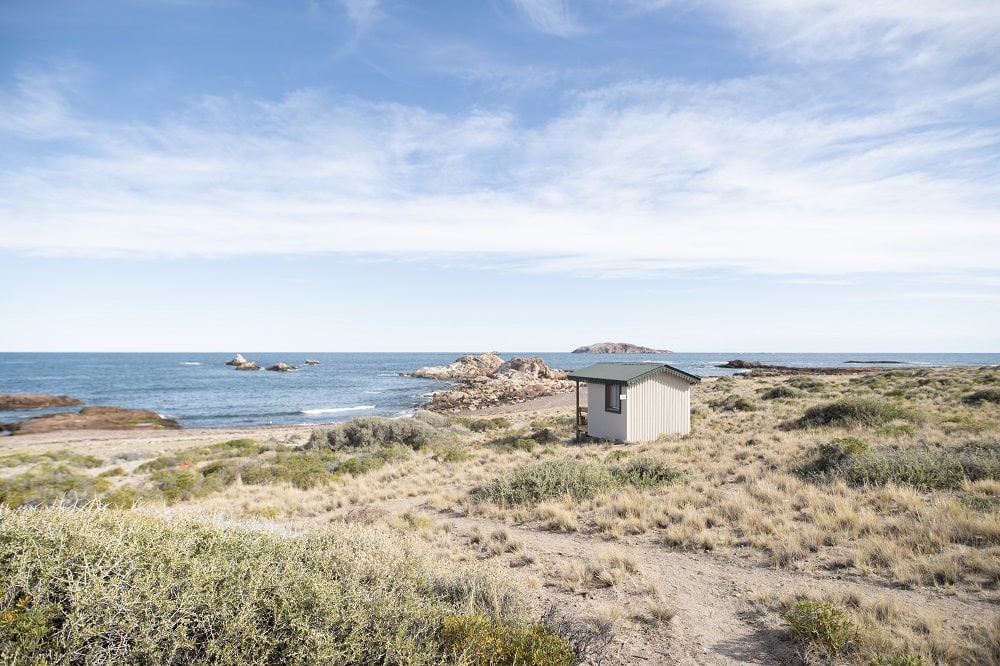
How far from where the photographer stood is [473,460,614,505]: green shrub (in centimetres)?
1252

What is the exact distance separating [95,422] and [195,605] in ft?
161

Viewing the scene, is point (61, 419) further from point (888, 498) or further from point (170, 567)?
point (888, 498)

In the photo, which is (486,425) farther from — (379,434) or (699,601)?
(699,601)

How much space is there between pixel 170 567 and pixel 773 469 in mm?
13462

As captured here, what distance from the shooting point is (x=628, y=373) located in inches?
818

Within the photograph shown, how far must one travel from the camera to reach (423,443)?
79.1 feet

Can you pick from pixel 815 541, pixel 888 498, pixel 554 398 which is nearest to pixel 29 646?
pixel 815 541

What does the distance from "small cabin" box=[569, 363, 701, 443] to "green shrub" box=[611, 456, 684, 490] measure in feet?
21.1

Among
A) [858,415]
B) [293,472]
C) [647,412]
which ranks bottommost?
[293,472]

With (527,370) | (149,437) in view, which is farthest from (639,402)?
(527,370)

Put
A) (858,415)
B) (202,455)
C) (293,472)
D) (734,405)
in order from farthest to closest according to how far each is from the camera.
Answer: (734,405) → (202,455) → (858,415) → (293,472)

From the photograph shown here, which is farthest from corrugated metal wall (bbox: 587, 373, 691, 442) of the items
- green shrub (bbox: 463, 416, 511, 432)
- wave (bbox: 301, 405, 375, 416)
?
wave (bbox: 301, 405, 375, 416)

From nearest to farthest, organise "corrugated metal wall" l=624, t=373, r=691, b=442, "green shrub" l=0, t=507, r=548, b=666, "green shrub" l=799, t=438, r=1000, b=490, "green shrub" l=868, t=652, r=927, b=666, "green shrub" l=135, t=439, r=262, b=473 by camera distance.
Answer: "green shrub" l=0, t=507, r=548, b=666 → "green shrub" l=868, t=652, r=927, b=666 → "green shrub" l=799, t=438, r=1000, b=490 → "corrugated metal wall" l=624, t=373, r=691, b=442 → "green shrub" l=135, t=439, r=262, b=473

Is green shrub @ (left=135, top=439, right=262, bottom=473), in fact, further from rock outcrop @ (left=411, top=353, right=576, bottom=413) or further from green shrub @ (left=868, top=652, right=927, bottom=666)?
rock outcrop @ (left=411, top=353, right=576, bottom=413)
